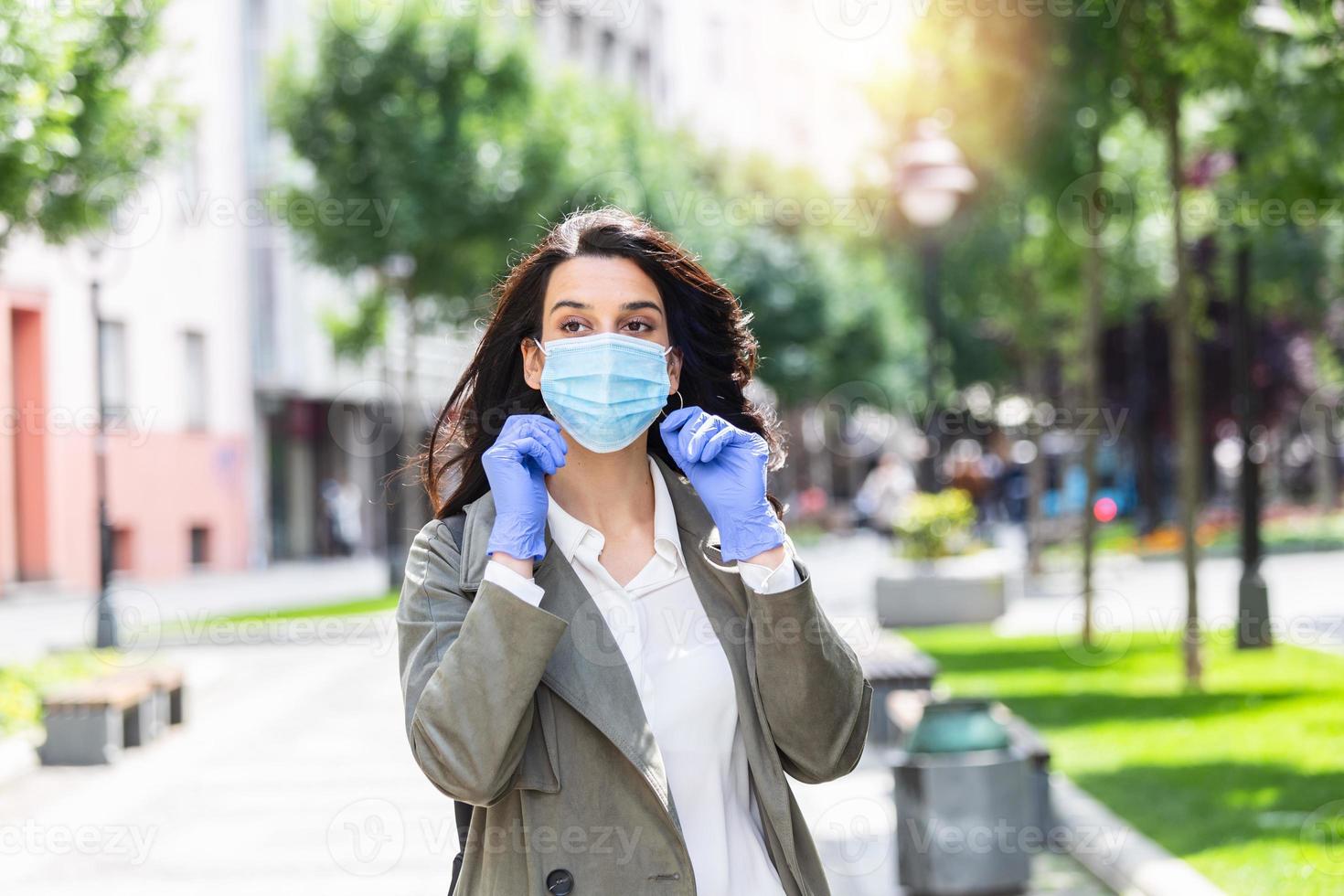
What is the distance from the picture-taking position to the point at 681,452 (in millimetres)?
2891

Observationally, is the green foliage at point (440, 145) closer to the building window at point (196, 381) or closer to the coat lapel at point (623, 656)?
the building window at point (196, 381)

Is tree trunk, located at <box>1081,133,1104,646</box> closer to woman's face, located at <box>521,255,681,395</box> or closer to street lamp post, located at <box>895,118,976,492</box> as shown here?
street lamp post, located at <box>895,118,976,492</box>

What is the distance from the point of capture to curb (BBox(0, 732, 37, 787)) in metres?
9.77

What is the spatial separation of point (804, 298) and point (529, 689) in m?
40.2

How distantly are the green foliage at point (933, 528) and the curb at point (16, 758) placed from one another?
10393 millimetres

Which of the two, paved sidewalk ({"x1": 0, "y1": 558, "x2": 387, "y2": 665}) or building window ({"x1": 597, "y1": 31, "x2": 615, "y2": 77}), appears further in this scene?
building window ({"x1": 597, "y1": 31, "x2": 615, "y2": 77})

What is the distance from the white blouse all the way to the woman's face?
1.22 feet

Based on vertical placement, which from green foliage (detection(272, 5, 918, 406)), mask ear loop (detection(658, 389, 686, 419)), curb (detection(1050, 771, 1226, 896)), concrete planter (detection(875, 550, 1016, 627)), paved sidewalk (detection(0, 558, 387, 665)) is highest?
green foliage (detection(272, 5, 918, 406))

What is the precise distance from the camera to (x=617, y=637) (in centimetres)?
280

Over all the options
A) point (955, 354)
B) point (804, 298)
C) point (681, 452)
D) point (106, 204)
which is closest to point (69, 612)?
point (106, 204)

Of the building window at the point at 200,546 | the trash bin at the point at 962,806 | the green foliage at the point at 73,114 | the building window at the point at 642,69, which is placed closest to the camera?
the trash bin at the point at 962,806

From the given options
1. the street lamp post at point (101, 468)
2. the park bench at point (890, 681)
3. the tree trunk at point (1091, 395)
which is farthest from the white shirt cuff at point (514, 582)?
the street lamp post at point (101, 468)

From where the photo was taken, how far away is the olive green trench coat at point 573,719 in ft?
8.53

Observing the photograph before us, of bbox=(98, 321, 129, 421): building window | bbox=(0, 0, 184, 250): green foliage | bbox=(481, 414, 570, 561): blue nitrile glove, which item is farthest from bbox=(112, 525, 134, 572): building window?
bbox=(481, 414, 570, 561): blue nitrile glove
